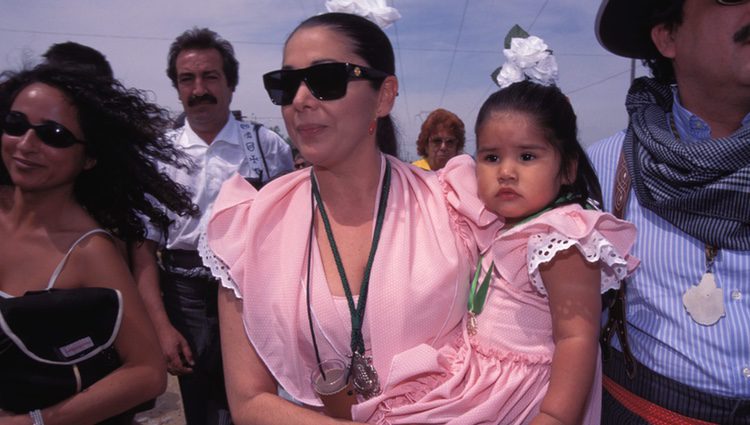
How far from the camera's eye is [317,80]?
1763 mm

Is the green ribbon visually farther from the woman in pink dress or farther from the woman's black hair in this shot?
the woman's black hair

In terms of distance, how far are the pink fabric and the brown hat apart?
3.42ft

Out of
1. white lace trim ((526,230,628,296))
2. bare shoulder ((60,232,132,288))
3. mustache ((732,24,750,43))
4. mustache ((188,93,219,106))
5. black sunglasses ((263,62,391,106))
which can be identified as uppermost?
mustache ((732,24,750,43))

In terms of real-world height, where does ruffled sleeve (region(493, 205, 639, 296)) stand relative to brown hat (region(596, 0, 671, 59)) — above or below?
below

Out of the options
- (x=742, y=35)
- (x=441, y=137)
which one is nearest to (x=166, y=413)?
(x=441, y=137)

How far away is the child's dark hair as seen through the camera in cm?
176

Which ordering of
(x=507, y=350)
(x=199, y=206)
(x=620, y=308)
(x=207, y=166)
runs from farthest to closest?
(x=207, y=166) → (x=199, y=206) → (x=620, y=308) → (x=507, y=350)

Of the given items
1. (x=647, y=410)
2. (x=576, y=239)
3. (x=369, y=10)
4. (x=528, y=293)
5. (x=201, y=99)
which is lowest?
(x=647, y=410)

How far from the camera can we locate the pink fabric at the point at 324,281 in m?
1.68

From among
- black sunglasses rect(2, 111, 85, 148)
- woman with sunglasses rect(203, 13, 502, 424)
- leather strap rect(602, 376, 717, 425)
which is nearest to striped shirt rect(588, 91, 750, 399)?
leather strap rect(602, 376, 717, 425)

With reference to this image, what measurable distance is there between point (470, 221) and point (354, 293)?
465mm

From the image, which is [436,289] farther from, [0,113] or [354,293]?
[0,113]

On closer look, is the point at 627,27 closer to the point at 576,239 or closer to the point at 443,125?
the point at 576,239

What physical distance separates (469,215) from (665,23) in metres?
1.08
